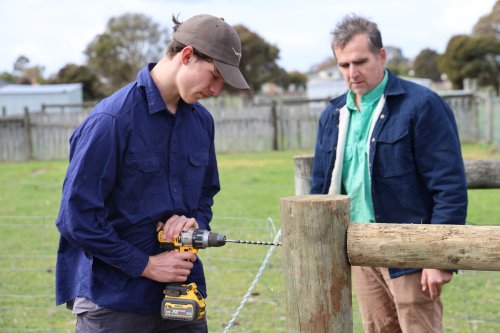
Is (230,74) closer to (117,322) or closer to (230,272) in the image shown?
(117,322)

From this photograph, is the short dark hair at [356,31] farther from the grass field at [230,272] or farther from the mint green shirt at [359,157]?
the grass field at [230,272]

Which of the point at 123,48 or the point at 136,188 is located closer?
the point at 136,188

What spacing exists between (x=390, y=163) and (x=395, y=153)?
5 centimetres

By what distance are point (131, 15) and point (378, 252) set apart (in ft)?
184

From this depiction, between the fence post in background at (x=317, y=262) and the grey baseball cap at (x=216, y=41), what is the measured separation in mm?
569

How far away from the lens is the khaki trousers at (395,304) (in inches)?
132

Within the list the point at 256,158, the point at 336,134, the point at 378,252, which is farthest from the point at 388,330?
the point at 256,158

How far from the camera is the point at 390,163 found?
11.0 ft

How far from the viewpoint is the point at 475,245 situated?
2.30 m

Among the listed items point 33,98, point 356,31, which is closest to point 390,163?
point 356,31

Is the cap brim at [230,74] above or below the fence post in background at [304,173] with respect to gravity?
above

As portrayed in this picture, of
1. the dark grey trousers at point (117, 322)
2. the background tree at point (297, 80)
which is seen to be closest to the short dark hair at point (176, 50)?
the dark grey trousers at point (117, 322)

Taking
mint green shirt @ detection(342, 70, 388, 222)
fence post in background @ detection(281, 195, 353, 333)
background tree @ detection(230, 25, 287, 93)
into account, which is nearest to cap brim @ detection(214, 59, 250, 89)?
fence post in background @ detection(281, 195, 353, 333)

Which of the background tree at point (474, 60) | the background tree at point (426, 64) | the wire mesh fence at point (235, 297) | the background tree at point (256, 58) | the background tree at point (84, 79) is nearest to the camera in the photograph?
the wire mesh fence at point (235, 297)
